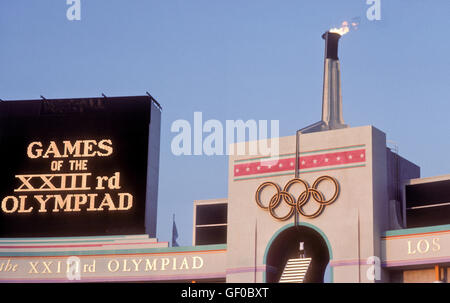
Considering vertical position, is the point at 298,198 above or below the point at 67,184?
below

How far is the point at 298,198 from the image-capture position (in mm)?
39312

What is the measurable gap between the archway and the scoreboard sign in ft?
27.5

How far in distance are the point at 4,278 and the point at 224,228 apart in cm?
1234

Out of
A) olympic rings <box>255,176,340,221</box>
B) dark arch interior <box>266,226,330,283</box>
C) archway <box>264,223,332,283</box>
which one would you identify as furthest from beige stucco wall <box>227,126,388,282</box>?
dark arch interior <box>266,226,330,283</box>

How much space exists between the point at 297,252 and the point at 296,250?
0.11m

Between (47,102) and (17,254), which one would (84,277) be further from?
(47,102)

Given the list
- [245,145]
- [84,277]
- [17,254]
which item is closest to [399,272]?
[245,145]

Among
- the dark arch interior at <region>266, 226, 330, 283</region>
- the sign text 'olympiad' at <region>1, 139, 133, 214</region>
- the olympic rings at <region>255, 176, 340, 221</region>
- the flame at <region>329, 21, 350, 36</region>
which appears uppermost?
the flame at <region>329, 21, 350, 36</region>

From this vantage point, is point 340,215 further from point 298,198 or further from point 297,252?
point 297,252

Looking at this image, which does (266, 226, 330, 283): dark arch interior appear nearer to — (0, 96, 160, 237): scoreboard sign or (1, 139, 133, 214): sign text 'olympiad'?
(0, 96, 160, 237): scoreboard sign

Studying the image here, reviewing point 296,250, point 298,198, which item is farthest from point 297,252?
point 298,198

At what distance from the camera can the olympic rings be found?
3859cm

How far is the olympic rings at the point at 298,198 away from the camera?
1519 inches

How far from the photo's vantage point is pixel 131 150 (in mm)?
46719
